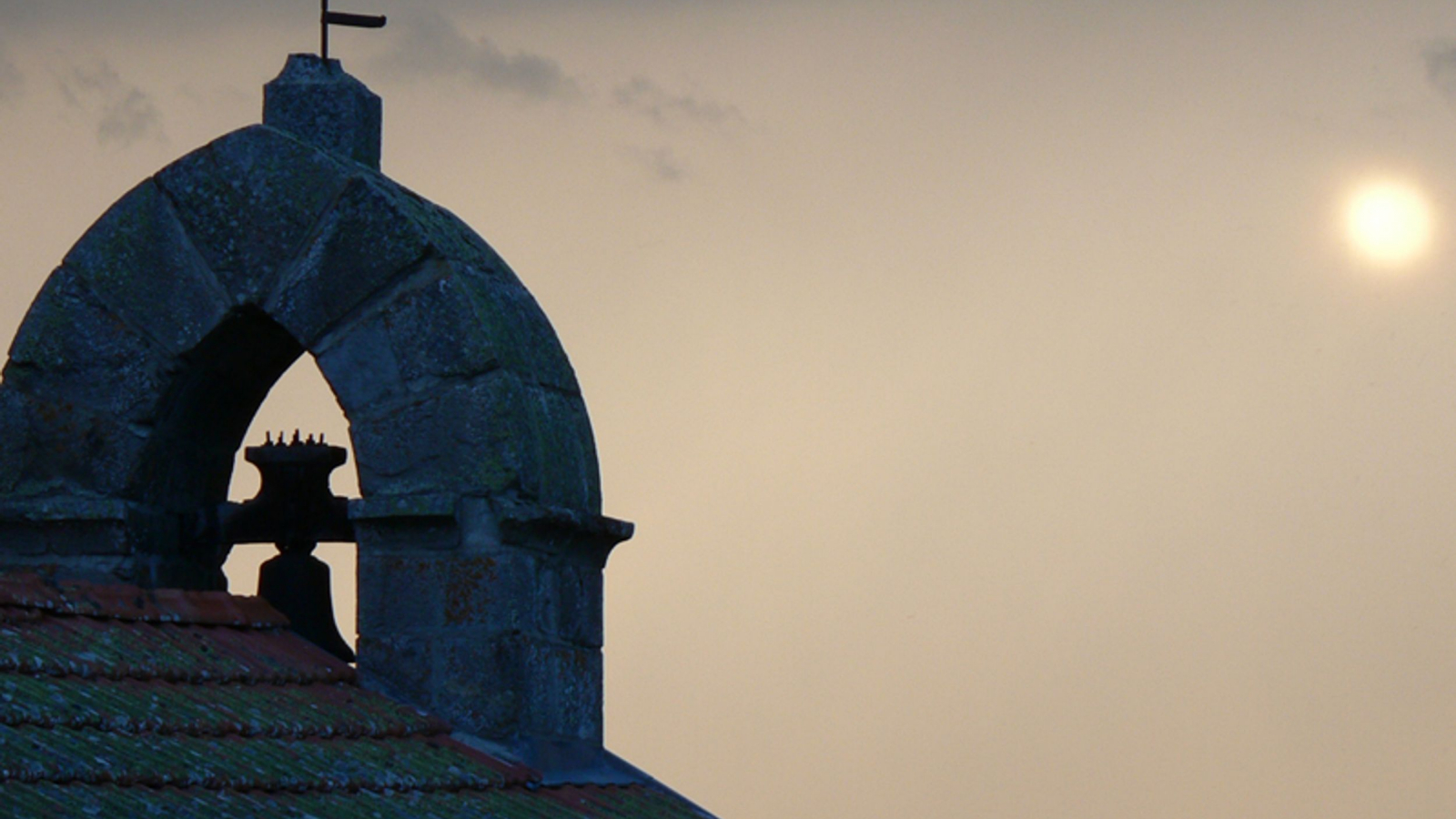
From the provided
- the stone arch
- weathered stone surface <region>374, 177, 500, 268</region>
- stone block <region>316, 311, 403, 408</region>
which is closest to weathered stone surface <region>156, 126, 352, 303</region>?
the stone arch

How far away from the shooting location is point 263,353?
22.8ft

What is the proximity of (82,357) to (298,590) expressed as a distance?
3.19ft

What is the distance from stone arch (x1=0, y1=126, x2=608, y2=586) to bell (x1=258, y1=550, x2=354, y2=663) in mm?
309

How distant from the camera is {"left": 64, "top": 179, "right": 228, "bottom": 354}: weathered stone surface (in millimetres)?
6660

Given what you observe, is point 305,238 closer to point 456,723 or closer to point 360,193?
point 360,193

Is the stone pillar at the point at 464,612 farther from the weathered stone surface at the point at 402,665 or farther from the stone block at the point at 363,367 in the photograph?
the stone block at the point at 363,367

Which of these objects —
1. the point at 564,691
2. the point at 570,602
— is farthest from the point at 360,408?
the point at 564,691

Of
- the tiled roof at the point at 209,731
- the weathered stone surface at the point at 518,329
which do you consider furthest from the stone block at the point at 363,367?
the tiled roof at the point at 209,731

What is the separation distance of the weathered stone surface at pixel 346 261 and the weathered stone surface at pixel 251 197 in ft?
0.20

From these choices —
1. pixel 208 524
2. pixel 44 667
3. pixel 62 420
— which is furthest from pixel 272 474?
pixel 44 667

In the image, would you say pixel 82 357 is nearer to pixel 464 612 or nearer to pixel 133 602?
pixel 133 602

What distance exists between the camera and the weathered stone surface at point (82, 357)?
668 cm

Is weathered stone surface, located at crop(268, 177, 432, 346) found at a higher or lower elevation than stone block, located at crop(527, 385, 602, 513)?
higher

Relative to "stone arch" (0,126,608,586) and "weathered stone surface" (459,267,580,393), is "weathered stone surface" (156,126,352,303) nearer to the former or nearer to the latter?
"stone arch" (0,126,608,586)
